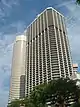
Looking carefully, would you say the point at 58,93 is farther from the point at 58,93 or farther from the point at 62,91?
the point at 62,91

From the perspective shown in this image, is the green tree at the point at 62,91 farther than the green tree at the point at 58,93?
No

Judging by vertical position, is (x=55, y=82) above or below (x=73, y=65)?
below

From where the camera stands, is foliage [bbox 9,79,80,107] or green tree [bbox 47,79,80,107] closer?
green tree [bbox 47,79,80,107]

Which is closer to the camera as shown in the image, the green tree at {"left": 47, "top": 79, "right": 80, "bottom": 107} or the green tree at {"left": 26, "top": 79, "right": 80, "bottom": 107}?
the green tree at {"left": 47, "top": 79, "right": 80, "bottom": 107}

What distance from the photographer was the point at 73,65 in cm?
18775

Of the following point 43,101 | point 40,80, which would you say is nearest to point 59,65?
point 40,80

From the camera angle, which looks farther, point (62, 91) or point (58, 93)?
point (58, 93)

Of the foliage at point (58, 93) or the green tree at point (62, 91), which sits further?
the foliage at point (58, 93)

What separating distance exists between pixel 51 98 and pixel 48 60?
121m

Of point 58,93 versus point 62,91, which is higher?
point 62,91

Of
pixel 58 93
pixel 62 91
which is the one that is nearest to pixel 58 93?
pixel 58 93

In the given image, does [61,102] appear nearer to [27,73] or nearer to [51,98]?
[51,98]

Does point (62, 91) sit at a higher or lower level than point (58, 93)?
higher

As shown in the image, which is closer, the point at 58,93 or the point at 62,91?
the point at 62,91
